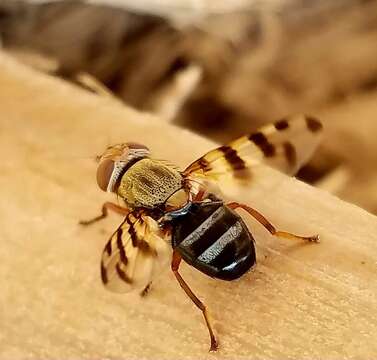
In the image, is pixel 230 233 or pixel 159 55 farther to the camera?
pixel 159 55

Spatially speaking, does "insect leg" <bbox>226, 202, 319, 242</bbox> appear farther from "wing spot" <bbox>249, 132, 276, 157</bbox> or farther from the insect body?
"wing spot" <bbox>249, 132, 276, 157</bbox>

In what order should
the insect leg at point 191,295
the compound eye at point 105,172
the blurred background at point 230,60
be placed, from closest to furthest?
the insect leg at point 191,295 < the compound eye at point 105,172 < the blurred background at point 230,60

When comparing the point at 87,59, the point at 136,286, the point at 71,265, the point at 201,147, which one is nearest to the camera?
the point at 136,286

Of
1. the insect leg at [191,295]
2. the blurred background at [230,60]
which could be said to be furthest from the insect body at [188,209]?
the blurred background at [230,60]

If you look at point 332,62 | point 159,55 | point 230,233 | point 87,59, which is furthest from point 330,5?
point 230,233

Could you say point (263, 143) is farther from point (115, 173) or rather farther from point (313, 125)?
point (115, 173)

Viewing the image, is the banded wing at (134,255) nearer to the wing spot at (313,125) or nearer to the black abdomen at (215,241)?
the black abdomen at (215,241)

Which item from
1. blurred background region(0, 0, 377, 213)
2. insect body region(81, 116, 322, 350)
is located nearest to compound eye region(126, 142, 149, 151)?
insect body region(81, 116, 322, 350)

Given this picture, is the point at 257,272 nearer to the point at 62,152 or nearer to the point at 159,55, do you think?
the point at 62,152
